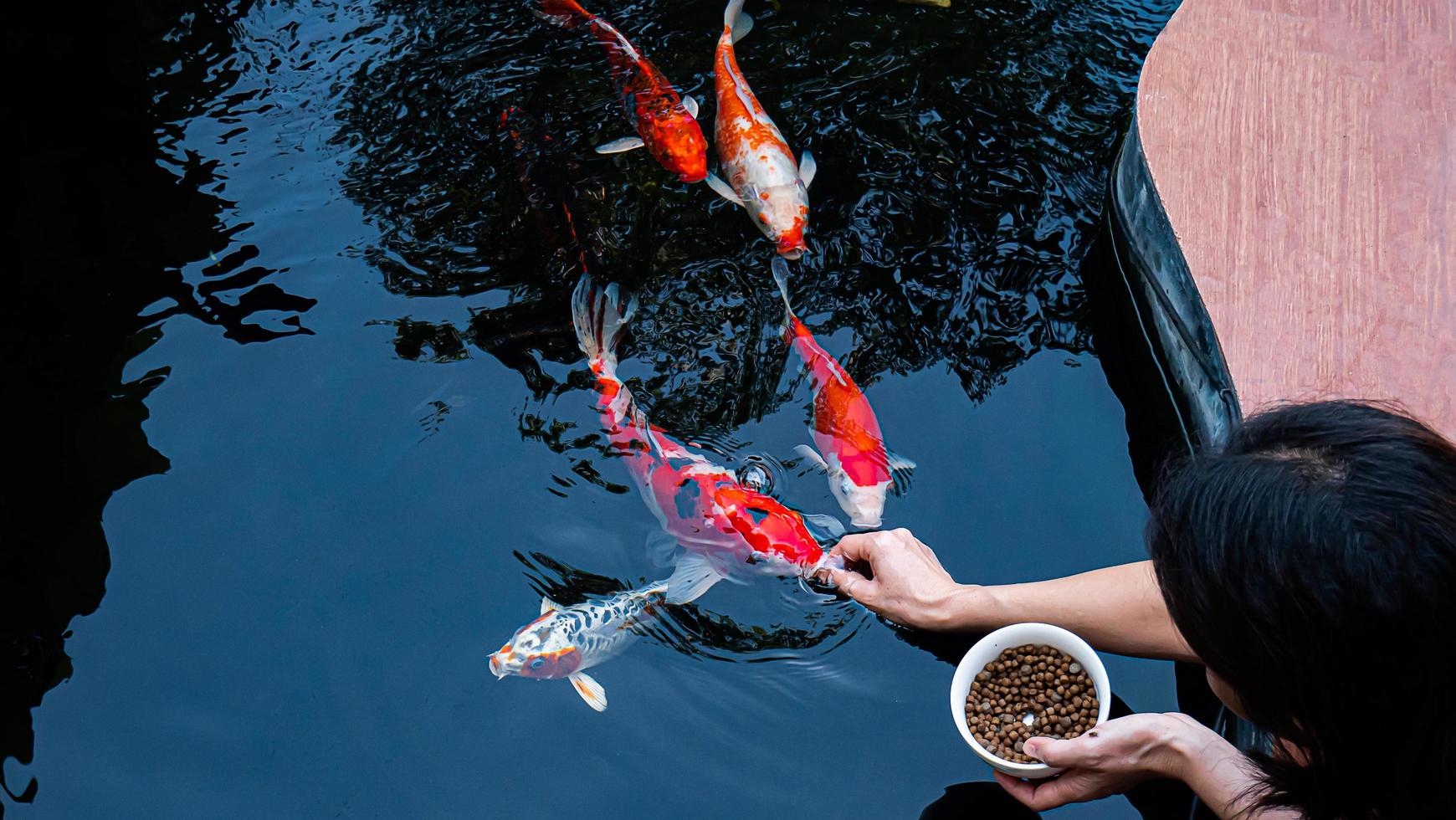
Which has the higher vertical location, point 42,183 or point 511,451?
point 42,183

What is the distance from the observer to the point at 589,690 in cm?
308

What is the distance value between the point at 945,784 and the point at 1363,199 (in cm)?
223

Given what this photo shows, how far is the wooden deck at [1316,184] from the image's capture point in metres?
2.96

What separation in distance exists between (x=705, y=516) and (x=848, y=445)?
0.53 meters

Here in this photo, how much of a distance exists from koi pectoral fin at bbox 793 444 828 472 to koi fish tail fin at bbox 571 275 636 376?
2.48 feet

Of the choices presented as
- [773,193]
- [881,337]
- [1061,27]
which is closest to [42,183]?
[773,193]

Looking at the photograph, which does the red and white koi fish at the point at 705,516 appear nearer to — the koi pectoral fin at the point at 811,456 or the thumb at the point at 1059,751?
the koi pectoral fin at the point at 811,456

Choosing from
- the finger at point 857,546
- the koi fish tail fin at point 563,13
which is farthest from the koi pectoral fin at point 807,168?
the finger at point 857,546

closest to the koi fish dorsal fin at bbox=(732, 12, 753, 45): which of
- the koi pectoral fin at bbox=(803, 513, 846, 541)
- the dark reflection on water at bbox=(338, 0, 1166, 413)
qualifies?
the dark reflection on water at bbox=(338, 0, 1166, 413)

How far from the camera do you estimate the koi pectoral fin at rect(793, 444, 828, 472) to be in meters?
3.48

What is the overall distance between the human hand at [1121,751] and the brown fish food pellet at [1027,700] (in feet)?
0.30

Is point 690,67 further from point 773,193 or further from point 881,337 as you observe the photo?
point 881,337

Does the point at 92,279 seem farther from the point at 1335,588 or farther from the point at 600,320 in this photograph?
the point at 1335,588

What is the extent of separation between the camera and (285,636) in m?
3.27
